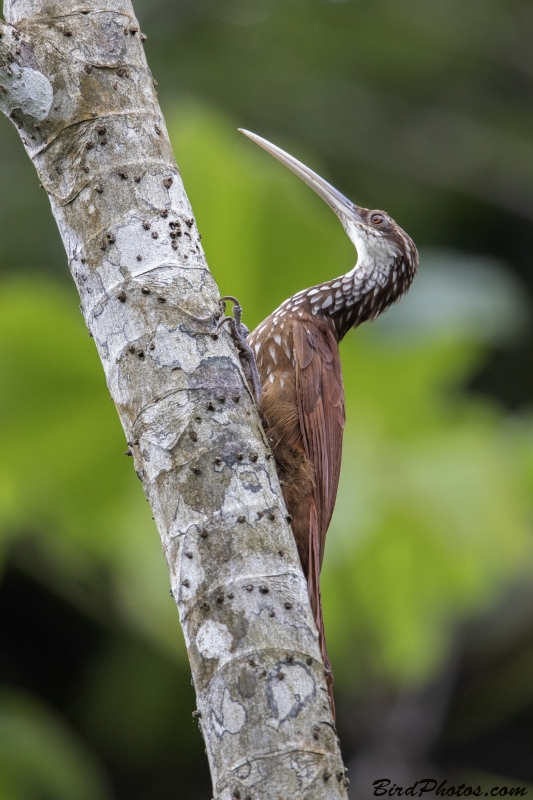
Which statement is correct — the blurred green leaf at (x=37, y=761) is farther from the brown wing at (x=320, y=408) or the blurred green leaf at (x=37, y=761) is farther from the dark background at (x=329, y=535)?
the brown wing at (x=320, y=408)

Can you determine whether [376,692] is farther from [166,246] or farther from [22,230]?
[22,230]

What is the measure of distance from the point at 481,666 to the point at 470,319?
194 centimetres

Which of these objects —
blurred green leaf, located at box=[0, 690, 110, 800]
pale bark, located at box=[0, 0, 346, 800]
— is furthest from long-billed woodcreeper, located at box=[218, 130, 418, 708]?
blurred green leaf, located at box=[0, 690, 110, 800]

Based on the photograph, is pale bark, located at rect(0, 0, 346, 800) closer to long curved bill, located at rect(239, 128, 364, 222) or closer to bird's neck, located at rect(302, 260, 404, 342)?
long curved bill, located at rect(239, 128, 364, 222)

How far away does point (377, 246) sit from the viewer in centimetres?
393

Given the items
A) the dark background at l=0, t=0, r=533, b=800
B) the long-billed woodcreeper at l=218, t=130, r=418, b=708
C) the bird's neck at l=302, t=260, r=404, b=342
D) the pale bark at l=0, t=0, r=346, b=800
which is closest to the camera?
the pale bark at l=0, t=0, r=346, b=800

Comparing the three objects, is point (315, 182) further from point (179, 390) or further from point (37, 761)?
point (37, 761)

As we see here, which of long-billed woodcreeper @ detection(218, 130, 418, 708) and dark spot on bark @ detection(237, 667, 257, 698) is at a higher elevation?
long-billed woodcreeper @ detection(218, 130, 418, 708)

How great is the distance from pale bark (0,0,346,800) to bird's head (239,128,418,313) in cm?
168

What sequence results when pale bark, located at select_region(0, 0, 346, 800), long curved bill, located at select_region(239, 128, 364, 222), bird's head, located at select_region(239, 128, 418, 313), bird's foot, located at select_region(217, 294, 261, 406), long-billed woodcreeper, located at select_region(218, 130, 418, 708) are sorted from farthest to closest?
→ bird's head, located at select_region(239, 128, 418, 313), long curved bill, located at select_region(239, 128, 364, 222), long-billed woodcreeper, located at select_region(218, 130, 418, 708), bird's foot, located at select_region(217, 294, 261, 406), pale bark, located at select_region(0, 0, 346, 800)

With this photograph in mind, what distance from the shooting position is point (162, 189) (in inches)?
86.6

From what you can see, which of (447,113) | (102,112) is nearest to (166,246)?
(102,112)

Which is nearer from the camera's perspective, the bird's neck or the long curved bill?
the long curved bill

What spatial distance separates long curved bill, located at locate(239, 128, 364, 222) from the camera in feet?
11.4
